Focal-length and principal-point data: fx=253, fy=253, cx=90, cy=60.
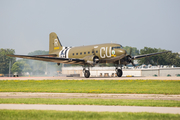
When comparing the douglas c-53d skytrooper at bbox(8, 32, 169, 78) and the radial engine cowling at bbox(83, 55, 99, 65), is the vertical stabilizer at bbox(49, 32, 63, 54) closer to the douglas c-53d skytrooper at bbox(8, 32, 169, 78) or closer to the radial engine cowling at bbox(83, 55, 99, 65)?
the douglas c-53d skytrooper at bbox(8, 32, 169, 78)

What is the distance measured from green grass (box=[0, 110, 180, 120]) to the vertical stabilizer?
50048 mm

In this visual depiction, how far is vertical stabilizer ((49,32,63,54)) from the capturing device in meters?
63.6

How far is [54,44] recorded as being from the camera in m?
64.8

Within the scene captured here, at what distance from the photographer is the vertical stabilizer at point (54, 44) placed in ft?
209

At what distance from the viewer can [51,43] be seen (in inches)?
2574

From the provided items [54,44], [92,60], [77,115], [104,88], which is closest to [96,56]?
[92,60]

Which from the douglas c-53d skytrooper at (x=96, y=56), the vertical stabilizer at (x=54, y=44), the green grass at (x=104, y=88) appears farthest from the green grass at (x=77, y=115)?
the vertical stabilizer at (x=54, y=44)

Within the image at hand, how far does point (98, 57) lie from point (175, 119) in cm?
3900

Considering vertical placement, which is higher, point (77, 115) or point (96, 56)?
point (96, 56)

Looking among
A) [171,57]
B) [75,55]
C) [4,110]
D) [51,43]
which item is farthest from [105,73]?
[4,110]

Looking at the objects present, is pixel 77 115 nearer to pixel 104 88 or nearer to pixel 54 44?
pixel 104 88

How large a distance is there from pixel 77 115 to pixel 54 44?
5337 cm

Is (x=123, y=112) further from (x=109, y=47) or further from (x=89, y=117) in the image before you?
(x=109, y=47)

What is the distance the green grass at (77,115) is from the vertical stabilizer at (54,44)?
50.0 meters
